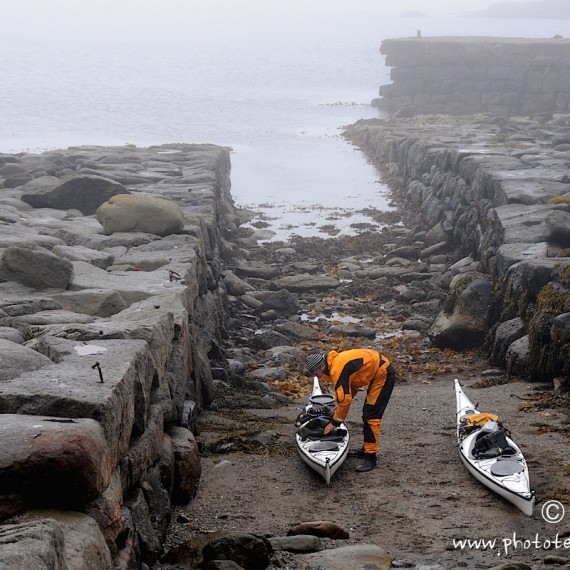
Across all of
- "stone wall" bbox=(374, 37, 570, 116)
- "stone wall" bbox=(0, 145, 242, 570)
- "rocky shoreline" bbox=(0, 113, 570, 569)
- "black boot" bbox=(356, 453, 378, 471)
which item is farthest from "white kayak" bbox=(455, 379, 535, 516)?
"stone wall" bbox=(374, 37, 570, 116)

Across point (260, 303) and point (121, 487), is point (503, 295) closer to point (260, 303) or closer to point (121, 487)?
point (260, 303)

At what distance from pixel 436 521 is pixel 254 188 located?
70.2 feet

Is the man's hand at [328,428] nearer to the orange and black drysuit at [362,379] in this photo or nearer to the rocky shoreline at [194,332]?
the orange and black drysuit at [362,379]

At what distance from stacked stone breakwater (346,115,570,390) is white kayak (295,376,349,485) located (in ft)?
9.25

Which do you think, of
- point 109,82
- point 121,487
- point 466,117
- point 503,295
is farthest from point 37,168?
point 109,82

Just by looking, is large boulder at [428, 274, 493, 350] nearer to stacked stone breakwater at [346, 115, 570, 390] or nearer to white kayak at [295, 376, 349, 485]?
stacked stone breakwater at [346, 115, 570, 390]

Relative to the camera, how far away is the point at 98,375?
583 centimetres

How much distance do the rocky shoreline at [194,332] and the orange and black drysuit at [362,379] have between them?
20.7 inches

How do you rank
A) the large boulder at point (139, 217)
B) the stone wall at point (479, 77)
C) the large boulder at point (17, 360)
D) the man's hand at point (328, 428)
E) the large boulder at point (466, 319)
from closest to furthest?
the large boulder at point (17, 360)
the man's hand at point (328, 428)
the large boulder at point (139, 217)
the large boulder at point (466, 319)
the stone wall at point (479, 77)

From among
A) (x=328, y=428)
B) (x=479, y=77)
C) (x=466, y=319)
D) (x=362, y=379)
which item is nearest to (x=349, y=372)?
(x=362, y=379)

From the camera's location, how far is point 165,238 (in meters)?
12.6

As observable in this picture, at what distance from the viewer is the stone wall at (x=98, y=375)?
184 inches

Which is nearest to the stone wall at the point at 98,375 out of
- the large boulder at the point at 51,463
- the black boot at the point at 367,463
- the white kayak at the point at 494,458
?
the large boulder at the point at 51,463

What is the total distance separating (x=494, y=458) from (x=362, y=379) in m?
1.46
